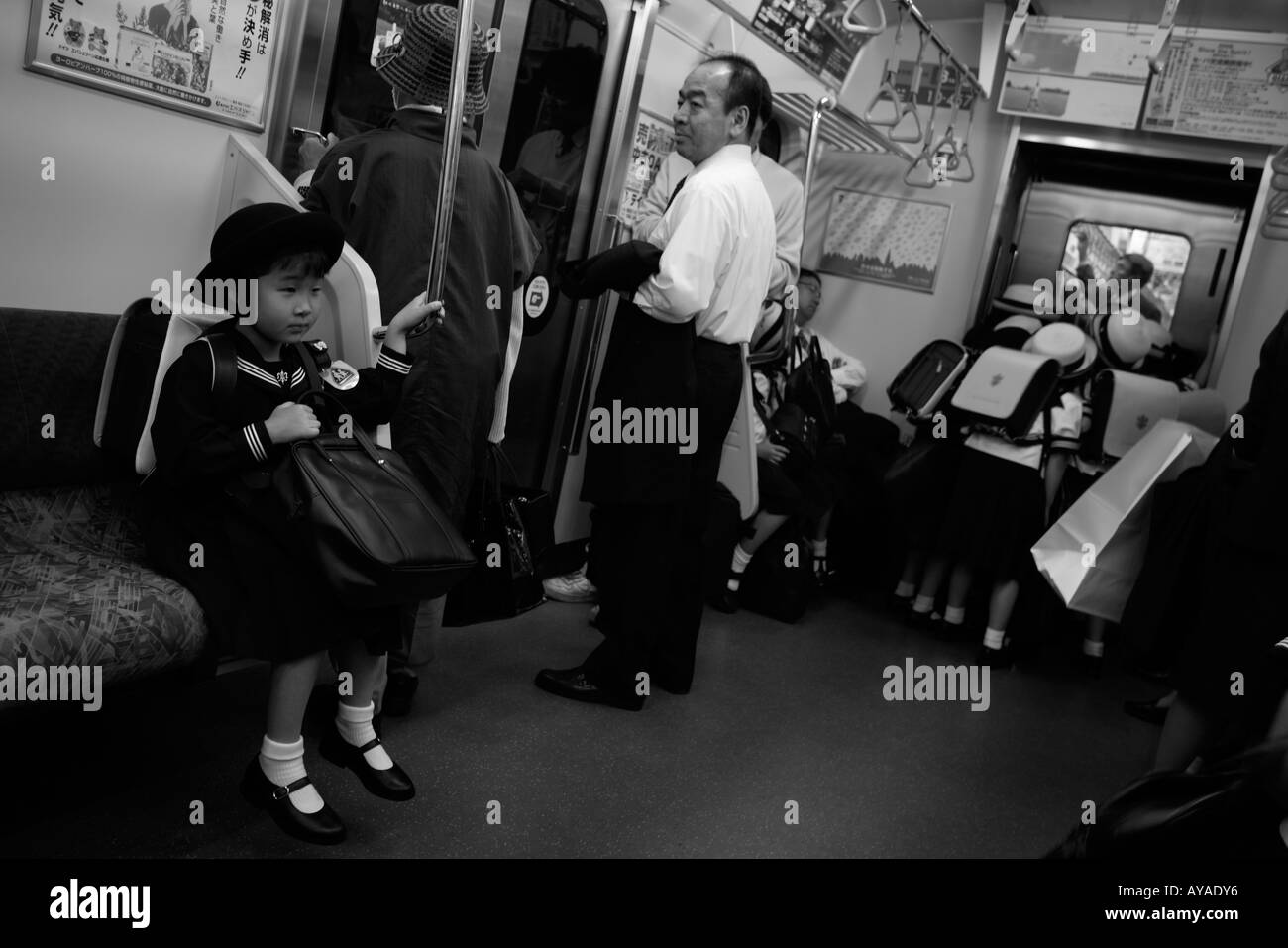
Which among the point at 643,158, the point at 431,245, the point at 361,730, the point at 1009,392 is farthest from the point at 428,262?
the point at 1009,392

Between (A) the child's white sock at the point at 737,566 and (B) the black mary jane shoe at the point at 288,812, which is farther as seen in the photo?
(A) the child's white sock at the point at 737,566

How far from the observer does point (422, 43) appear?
8.39 feet

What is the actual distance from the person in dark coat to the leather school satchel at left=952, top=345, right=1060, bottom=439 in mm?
1598

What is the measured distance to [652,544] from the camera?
339 centimetres

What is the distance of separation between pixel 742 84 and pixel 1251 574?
2026mm

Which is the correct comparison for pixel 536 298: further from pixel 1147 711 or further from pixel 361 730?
pixel 1147 711

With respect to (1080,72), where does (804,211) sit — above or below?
below

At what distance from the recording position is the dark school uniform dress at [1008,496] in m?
4.78

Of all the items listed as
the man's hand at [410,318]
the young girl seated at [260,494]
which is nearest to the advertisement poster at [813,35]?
the man's hand at [410,318]

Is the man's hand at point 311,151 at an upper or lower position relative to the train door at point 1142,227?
lower

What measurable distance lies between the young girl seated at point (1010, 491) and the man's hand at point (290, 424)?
11.3ft

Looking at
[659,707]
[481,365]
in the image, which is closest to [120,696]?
[481,365]

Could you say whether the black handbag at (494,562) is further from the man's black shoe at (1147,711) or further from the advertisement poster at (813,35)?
the man's black shoe at (1147,711)
